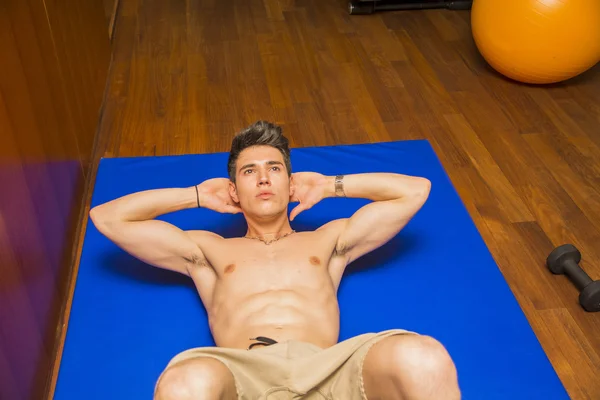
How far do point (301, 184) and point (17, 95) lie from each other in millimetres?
935

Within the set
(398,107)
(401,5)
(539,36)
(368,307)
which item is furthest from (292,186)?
(401,5)

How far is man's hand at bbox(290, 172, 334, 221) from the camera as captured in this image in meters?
2.20

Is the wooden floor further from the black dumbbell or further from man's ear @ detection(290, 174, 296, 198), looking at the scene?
man's ear @ detection(290, 174, 296, 198)

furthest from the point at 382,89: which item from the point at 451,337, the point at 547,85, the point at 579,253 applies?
the point at 451,337

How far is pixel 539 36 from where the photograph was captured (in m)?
3.38

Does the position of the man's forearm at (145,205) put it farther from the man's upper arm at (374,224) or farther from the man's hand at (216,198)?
the man's upper arm at (374,224)

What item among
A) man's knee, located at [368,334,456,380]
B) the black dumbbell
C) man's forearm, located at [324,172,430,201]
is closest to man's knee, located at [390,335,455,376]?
man's knee, located at [368,334,456,380]

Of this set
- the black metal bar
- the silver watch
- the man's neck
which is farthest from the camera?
the black metal bar

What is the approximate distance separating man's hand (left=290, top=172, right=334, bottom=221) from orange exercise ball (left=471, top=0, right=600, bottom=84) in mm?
1782

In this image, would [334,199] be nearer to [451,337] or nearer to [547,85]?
[451,337]

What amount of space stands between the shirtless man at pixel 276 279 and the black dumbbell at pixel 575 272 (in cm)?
63

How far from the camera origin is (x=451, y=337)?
6.75 ft

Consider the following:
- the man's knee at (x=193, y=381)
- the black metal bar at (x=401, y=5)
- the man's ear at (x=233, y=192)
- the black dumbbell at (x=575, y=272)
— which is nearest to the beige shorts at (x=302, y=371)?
the man's knee at (x=193, y=381)

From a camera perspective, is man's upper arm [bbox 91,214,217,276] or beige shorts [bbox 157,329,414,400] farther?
man's upper arm [bbox 91,214,217,276]
